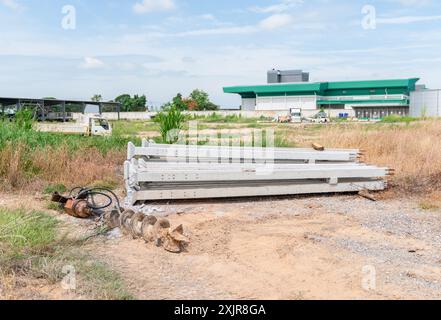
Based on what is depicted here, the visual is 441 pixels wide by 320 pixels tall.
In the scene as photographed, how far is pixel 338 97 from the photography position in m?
69.9

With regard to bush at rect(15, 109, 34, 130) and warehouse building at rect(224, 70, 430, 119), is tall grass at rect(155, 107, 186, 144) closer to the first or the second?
bush at rect(15, 109, 34, 130)

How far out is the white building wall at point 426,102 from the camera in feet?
200

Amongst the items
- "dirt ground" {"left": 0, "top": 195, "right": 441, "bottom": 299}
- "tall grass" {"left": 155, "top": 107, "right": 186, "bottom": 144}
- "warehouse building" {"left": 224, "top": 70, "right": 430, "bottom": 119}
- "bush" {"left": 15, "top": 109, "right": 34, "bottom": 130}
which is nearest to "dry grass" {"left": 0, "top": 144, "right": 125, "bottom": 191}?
"dirt ground" {"left": 0, "top": 195, "right": 441, "bottom": 299}

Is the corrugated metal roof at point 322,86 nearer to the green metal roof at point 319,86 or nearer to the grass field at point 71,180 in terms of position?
the green metal roof at point 319,86

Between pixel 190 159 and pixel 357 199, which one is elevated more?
pixel 190 159

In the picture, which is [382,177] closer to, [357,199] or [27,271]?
[357,199]

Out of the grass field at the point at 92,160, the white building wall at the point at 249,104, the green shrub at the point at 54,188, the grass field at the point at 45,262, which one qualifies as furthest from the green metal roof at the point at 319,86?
the grass field at the point at 45,262

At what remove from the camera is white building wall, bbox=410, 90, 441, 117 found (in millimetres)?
60938

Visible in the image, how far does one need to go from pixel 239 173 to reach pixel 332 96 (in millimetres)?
66681
